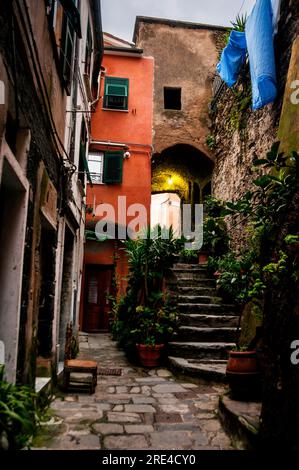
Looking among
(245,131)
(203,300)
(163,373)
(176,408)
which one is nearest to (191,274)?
(203,300)

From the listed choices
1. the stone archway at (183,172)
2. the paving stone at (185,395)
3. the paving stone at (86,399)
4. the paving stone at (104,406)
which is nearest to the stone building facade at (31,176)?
the paving stone at (86,399)

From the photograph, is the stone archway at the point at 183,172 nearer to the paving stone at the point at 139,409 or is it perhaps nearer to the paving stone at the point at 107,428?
the paving stone at the point at 139,409

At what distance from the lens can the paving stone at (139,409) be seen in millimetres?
4188

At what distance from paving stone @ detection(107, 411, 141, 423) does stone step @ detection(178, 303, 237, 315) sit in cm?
374

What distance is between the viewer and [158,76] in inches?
574

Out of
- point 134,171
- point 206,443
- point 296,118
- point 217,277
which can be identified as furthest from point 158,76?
point 206,443

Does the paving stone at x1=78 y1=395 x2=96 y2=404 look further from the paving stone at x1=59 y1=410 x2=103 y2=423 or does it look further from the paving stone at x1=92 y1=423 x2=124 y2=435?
the paving stone at x1=92 y1=423 x2=124 y2=435

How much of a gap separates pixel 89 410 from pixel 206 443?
59.8 inches

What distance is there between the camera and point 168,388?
17.3 ft

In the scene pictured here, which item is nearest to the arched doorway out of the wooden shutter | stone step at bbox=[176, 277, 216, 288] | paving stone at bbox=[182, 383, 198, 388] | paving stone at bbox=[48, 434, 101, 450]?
stone step at bbox=[176, 277, 216, 288]

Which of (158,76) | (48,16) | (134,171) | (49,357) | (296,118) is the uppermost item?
(158,76)

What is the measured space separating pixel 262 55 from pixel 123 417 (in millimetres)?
7331

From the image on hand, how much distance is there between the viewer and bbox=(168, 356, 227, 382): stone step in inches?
215
